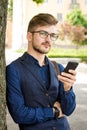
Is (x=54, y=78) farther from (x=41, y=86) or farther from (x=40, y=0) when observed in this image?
(x=40, y=0)

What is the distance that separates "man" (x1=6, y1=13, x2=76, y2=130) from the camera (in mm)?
3359

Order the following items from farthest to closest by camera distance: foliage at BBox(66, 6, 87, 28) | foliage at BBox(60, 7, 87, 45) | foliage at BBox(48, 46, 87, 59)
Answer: foliage at BBox(66, 6, 87, 28)
foliage at BBox(60, 7, 87, 45)
foliage at BBox(48, 46, 87, 59)

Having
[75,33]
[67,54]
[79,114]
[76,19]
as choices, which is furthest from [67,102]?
[76,19]

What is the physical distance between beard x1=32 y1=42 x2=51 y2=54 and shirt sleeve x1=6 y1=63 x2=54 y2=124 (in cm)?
21

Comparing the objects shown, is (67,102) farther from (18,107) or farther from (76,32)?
(76,32)

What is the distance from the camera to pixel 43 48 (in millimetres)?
3432

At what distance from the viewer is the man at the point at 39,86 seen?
11.0 feet

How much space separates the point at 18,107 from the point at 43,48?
18.2 inches

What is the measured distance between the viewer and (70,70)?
11.0ft

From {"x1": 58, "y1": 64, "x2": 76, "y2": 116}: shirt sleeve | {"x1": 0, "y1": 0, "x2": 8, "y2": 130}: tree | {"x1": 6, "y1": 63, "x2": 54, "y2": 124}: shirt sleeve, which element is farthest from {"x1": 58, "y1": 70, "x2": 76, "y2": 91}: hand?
{"x1": 0, "y1": 0, "x2": 8, "y2": 130}: tree

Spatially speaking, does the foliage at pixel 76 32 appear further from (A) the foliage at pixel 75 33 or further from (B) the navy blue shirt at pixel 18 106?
(B) the navy blue shirt at pixel 18 106

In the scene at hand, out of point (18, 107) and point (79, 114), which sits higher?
point (18, 107)

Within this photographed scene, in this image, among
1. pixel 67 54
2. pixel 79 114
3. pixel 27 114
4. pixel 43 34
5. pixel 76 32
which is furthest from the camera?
pixel 76 32

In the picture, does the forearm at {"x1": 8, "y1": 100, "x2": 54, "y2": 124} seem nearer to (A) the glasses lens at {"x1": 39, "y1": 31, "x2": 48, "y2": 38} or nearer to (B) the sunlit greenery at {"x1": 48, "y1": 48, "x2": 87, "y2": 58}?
(A) the glasses lens at {"x1": 39, "y1": 31, "x2": 48, "y2": 38}
